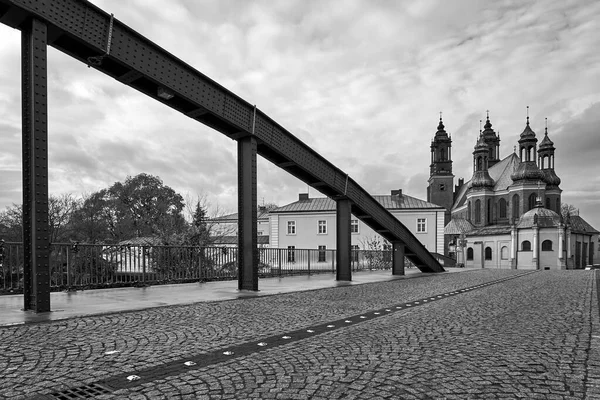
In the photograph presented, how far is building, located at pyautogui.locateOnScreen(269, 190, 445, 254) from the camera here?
54.6 metres

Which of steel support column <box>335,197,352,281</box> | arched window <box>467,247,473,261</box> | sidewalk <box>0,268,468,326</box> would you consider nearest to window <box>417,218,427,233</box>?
arched window <box>467,247,473,261</box>

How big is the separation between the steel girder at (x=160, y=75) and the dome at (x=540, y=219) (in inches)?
2063

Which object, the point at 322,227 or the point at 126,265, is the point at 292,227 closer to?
the point at 322,227

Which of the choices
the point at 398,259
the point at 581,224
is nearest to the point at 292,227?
the point at 398,259

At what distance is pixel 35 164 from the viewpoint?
7.18 m

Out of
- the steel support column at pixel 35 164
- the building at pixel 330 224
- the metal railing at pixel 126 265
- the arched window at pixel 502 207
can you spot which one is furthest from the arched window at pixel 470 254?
the steel support column at pixel 35 164

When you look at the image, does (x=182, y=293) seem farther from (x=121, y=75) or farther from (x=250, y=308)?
(x=121, y=75)

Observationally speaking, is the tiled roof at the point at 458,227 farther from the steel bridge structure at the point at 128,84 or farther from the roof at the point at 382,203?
the steel bridge structure at the point at 128,84

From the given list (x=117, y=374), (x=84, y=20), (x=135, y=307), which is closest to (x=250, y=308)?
(x=135, y=307)

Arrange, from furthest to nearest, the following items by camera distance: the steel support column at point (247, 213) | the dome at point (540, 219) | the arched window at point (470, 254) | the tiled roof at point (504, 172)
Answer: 1. the tiled roof at point (504, 172)
2. the arched window at point (470, 254)
3. the dome at point (540, 219)
4. the steel support column at point (247, 213)

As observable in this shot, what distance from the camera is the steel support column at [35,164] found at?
7188 millimetres

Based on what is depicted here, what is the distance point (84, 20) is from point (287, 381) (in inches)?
282

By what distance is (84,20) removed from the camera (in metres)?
7.89

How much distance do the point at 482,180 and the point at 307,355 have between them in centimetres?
8120
